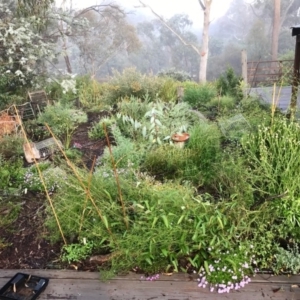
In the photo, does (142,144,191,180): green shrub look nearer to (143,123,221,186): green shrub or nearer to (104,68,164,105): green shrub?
(143,123,221,186): green shrub

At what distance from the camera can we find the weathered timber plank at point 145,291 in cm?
152

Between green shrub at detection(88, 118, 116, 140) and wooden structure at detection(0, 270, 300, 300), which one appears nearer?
wooden structure at detection(0, 270, 300, 300)

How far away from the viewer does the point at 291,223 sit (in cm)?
174

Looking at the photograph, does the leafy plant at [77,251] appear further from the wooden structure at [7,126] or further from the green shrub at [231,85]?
the green shrub at [231,85]

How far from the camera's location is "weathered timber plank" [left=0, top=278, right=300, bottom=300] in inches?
59.9

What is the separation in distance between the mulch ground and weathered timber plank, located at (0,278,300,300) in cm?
15

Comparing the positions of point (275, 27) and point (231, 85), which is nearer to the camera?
point (231, 85)

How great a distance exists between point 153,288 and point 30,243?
95cm

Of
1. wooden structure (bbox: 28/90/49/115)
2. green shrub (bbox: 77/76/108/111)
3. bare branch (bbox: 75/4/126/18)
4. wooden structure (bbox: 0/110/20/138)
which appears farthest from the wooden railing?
bare branch (bbox: 75/4/126/18)

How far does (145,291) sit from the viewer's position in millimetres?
1575

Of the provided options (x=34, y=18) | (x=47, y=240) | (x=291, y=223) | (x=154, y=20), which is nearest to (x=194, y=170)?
(x=291, y=223)

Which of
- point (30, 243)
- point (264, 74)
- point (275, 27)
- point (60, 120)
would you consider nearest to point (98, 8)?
point (264, 74)

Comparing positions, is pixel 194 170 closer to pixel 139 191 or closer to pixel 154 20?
pixel 139 191

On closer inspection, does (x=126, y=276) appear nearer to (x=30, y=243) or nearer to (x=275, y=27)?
(x=30, y=243)
